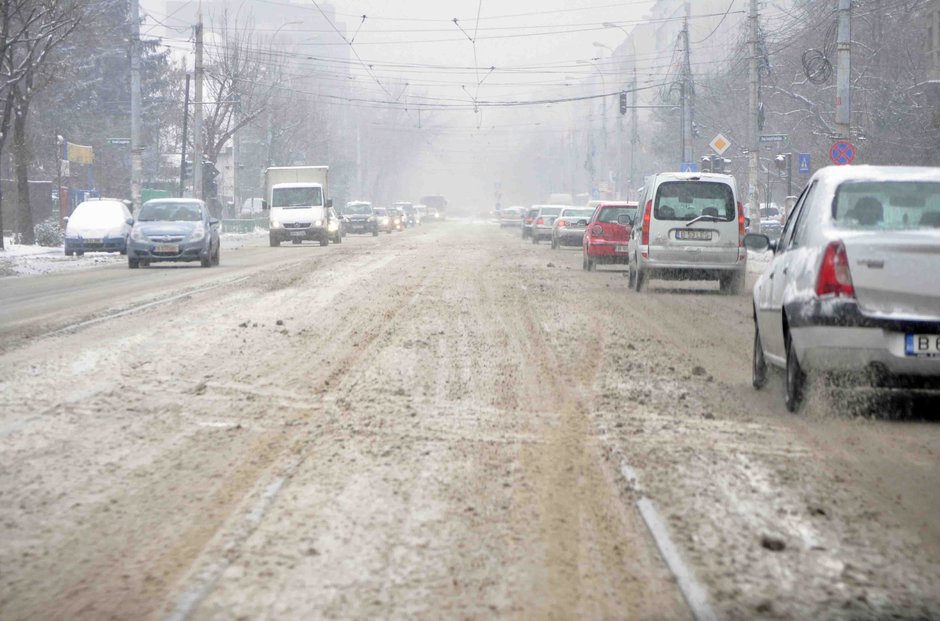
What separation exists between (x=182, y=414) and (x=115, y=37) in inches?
2605

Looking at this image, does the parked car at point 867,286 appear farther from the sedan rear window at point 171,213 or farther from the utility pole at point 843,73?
the sedan rear window at point 171,213

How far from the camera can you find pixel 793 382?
8.47m

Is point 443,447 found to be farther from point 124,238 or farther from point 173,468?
point 124,238

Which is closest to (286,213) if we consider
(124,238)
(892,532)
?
(124,238)

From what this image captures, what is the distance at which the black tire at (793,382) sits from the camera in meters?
8.41

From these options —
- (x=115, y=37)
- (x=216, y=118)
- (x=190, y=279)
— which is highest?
(x=115, y=37)

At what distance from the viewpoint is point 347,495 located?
5.86m

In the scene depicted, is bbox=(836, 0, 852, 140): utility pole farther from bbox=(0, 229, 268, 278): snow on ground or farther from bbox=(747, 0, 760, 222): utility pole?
bbox=(0, 229, 268, 278): snow on ground

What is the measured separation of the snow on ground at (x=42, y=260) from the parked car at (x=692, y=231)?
13.3m

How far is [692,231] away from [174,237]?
41.0 feet

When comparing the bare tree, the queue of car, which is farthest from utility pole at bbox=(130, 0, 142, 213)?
the queue of car

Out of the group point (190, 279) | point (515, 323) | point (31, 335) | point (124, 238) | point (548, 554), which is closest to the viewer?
point (548, 554)

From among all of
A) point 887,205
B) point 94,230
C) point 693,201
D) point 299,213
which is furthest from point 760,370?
point 299,213

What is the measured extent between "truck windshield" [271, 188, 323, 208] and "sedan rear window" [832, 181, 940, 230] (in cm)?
3868
